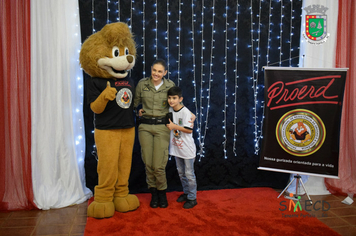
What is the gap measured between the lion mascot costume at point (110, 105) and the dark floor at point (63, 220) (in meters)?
0.21

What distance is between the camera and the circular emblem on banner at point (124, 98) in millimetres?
2594

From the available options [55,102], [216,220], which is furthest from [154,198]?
[55,102]

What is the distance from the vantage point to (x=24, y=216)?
8.68ft

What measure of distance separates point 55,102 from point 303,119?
8.32 feet

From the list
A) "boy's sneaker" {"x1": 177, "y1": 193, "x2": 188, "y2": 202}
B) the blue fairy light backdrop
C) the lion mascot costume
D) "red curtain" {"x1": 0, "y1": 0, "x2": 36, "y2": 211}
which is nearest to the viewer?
the lion mascot costume

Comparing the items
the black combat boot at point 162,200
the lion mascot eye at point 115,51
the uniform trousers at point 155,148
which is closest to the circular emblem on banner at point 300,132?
the uniform trousers at point 155,148

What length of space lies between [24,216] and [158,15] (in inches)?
95.3

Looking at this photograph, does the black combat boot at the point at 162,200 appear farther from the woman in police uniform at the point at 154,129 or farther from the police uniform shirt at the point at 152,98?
the police uniform shirt at the point at 152,98

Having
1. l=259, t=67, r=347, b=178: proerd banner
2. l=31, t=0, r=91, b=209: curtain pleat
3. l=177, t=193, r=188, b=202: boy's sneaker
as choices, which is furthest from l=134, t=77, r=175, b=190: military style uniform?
l=259, t=67, r=347, b=178: proerd banner

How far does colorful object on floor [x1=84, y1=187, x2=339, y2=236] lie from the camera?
2.34 meters

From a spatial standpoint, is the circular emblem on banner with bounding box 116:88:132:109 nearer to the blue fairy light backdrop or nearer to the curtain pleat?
the blue fairy light backdrop

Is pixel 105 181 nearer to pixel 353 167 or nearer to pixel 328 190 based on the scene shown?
pixel 328 190

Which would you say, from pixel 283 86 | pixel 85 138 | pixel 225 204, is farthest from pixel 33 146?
pixel 283 86

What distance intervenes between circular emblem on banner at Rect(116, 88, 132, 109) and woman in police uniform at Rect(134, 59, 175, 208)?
0.16m
